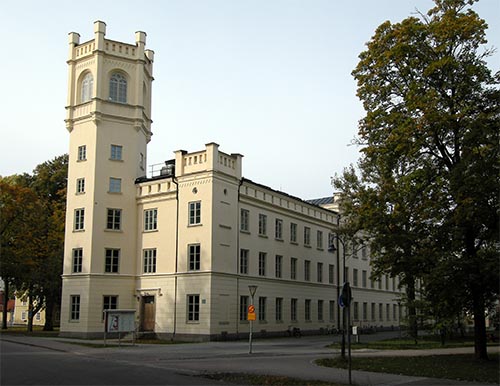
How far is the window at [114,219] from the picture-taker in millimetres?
38969

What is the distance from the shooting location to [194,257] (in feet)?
121

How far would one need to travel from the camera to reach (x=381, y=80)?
2323cm

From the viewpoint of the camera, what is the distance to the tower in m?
37.8

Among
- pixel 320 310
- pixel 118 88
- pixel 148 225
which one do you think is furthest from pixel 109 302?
pixel 320 310

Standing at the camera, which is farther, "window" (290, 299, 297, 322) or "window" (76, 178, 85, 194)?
"window" (290, 299, 297, 322)

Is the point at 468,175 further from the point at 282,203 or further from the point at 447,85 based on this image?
the point at 282,203

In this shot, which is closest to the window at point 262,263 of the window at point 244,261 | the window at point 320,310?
the window at point 244,261

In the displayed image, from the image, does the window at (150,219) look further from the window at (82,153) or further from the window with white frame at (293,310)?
the window with white frame at (293,310)

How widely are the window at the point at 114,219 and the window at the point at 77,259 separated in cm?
247

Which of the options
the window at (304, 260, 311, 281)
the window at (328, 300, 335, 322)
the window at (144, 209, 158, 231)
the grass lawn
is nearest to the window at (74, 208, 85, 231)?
the window at (144, 209, 158, 231)

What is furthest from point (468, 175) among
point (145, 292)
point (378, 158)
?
point (145, 292)

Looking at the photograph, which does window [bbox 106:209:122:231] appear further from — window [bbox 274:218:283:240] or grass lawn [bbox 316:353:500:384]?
grass lawn [bbox 316:353:500:384]

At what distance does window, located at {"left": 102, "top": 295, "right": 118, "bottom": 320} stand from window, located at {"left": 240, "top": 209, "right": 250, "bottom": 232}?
9728 millimetres

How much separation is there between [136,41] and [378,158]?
24962 mm
